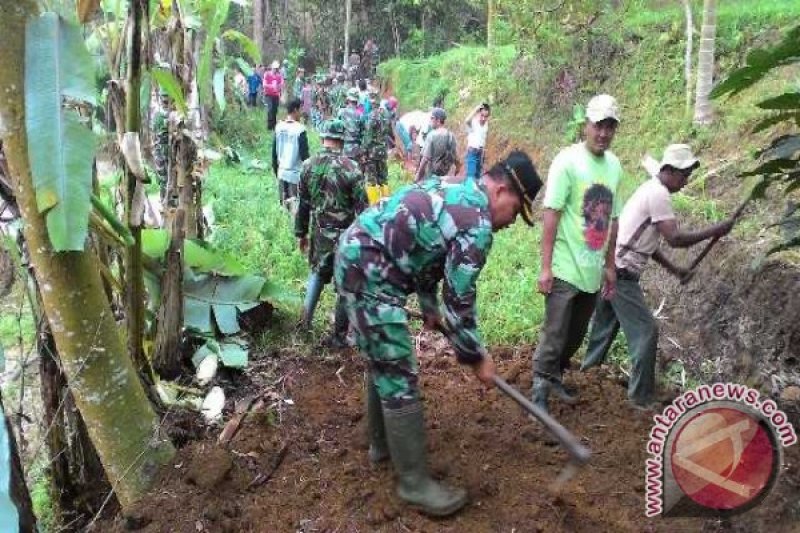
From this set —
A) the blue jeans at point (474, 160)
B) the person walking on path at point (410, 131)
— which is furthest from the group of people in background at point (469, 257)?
the person walking on path at point (410, 131)

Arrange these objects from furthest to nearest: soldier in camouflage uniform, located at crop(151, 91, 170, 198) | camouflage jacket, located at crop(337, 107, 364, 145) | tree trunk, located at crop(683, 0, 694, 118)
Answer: tree trunk, located at crop(683, 0, 694, 118), camouflage jacket, located at crop(337, 107, 364, 145), soldier in camouflage uniform, located at crop(151, 91, 170, 198)

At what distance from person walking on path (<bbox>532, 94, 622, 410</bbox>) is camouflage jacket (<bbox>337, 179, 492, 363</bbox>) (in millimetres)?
941

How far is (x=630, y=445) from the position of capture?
11.8ft

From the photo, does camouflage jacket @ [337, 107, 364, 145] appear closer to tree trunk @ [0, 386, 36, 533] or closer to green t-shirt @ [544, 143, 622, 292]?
green t-shirt @ [544, 143, 622, 292]

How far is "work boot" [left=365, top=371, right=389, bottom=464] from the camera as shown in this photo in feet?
10.6

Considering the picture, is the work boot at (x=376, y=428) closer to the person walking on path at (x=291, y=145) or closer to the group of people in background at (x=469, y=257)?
the group of people in background at (x=469, y=257)

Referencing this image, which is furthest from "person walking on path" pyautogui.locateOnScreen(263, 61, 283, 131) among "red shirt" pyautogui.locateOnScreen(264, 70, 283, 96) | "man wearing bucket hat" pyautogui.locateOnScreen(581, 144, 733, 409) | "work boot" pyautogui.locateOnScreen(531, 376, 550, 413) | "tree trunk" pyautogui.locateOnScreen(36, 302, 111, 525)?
"tree trunk" pyautogui.locateOnScreen(36, 302, 111, 525)

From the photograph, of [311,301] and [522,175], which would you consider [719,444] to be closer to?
[522,175]

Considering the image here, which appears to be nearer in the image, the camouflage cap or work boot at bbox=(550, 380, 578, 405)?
work boot at bbox=(550, 380, 578, 405)

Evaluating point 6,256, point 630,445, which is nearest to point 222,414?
point 6,256

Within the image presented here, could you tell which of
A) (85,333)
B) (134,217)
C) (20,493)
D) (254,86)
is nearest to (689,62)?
(134,217)

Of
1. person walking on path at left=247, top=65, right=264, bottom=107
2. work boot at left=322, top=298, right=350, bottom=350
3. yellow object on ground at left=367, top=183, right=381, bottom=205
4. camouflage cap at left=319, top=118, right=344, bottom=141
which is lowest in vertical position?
work boot at left=322, top=298, right=350, bottom=350

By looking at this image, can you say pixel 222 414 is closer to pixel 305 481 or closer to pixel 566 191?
pixel 305 481

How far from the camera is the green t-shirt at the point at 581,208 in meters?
3.56
